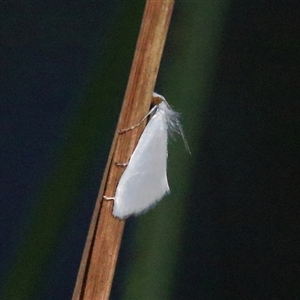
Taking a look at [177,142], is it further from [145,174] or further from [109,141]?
[145,174]

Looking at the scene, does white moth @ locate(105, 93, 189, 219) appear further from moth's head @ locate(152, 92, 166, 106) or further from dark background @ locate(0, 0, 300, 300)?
dark background @ locate(0, 0, 300, 300)

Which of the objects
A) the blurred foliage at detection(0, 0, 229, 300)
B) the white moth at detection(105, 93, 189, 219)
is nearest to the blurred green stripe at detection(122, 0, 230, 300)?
the blurred foliage at detection(0, 0, 229, 300)

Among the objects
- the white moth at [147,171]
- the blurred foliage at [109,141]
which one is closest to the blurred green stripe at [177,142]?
A: the blurred foliage at [109,141]

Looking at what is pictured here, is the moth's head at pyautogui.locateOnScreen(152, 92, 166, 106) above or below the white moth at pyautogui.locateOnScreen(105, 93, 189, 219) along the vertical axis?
above

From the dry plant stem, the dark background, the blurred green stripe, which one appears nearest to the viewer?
the dry plant stem

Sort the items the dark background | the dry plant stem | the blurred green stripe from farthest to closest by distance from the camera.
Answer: the blurred green stripe → the dark background → the dry plant stem

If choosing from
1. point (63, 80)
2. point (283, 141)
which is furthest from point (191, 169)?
point (63, 80)

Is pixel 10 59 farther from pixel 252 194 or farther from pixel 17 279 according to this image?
pixel 252 194

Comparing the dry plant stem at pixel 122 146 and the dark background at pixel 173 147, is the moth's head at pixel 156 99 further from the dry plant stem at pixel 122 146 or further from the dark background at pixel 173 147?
the dark background at pixel 173 147
